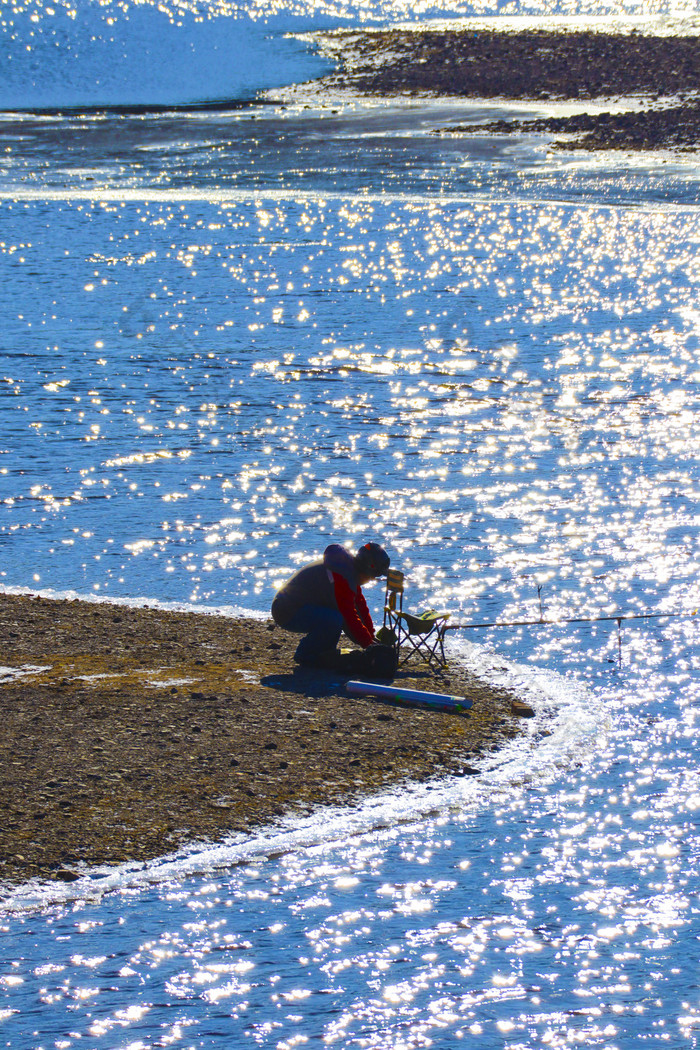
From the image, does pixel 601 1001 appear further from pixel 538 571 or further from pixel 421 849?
pixel 538 571

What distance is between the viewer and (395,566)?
14727 mm

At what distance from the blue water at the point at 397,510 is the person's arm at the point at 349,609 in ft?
4.04

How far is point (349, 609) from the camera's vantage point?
11367 mm

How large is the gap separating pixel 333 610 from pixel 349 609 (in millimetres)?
289

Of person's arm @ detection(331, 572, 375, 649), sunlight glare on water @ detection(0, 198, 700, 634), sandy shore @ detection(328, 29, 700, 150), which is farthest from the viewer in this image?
sandy shore @ detection(328, 29, 700, 150)

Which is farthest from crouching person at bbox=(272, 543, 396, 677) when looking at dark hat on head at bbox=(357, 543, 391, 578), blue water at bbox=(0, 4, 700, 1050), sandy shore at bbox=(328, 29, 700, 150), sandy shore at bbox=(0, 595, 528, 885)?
sandy shore at bbox=(328, 29, 700, 150)

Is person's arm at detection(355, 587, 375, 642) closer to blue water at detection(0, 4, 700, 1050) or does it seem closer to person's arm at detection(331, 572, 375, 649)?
person's arm at detection(331, 572, 375, 649)

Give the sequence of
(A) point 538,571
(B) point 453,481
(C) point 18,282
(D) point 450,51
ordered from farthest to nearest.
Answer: (D) point 450,51
(C) point 18,282
(B) point 453,481
(A) point 538,571

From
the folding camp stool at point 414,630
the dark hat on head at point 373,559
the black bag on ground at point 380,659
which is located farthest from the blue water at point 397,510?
the dark hat on head at point 373,559

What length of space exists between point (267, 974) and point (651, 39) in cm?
6284

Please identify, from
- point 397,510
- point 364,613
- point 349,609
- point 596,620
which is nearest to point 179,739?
point 349,609

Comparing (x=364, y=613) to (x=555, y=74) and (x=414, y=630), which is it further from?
(x=555, y=74)

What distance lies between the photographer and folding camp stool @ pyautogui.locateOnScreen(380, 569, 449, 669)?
1148 centimetres

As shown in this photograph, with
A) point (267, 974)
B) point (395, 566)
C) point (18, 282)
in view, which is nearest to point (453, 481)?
point (395, 566)
